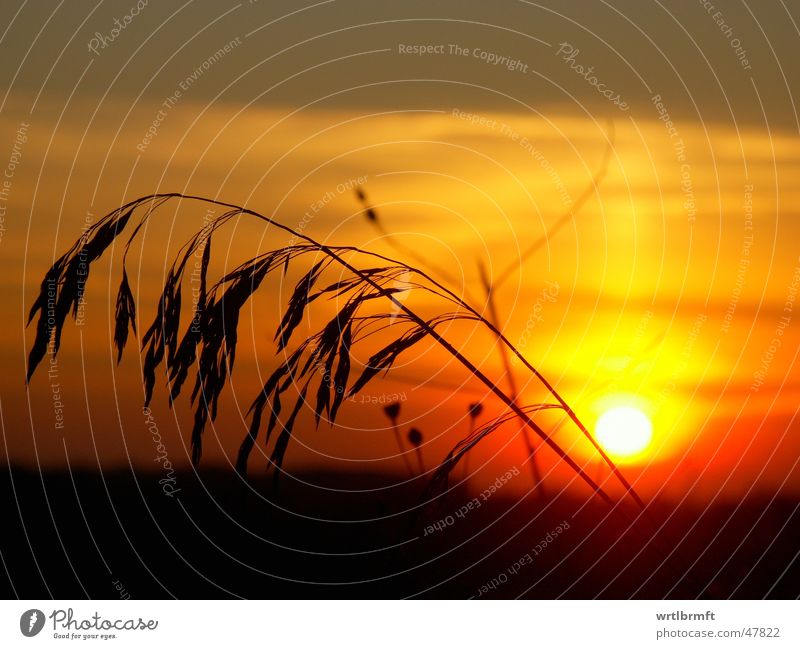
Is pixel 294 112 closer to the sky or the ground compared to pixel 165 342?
closer to the sky

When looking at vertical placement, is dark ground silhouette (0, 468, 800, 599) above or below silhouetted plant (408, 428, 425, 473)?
below

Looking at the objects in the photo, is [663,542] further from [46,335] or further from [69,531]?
[69,531]

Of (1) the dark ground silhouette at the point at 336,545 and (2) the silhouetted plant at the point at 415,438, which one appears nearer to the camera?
(2) the silhouetted plant at the point at 415,438

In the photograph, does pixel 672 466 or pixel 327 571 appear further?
pixel 327 571

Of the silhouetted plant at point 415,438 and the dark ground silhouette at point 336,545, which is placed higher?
the silhouetted plant at point 415,438

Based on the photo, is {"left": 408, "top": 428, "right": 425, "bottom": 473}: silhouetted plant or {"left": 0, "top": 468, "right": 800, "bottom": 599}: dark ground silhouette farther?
{"left": 0, "top": 468, "right": 800, "bottom": 599}: dark ground silhouette
